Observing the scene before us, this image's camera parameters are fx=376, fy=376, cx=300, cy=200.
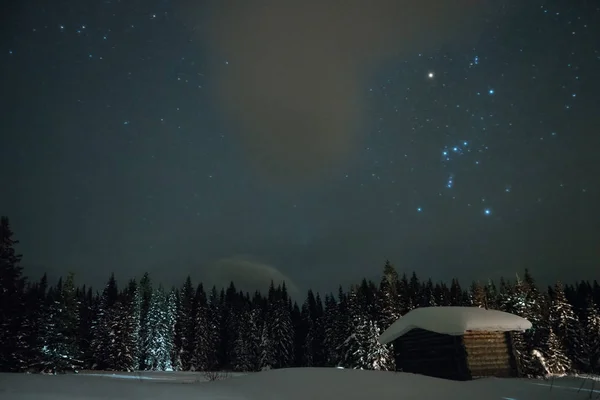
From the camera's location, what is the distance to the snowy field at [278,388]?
5.50m

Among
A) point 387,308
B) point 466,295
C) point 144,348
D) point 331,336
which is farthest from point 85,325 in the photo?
point 466,295

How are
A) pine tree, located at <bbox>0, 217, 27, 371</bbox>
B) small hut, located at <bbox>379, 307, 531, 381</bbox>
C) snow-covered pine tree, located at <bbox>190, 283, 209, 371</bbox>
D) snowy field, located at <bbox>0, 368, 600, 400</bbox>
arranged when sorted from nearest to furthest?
snowy field, located at <bbox>0, 368, 600, 400</bbox> < small hut, located at <bbox>379, 307, 531, 381</bbox> < pine tree, located at <bbox>0, 217, 27, 371</bbox> < snow-covered pine tree, located at <bbox>190, 283, 209, 371</bbox>

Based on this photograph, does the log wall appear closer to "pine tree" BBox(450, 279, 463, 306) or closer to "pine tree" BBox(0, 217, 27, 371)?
"pine tree" BBox(0, 217, 27, 371)

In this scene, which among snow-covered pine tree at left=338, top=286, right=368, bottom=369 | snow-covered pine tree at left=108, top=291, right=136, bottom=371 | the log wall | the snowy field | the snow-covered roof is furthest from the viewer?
snow-covered pine tree at left=108, top=291, right=136, bottom=371

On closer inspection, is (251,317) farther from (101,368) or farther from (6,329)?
(6,329)

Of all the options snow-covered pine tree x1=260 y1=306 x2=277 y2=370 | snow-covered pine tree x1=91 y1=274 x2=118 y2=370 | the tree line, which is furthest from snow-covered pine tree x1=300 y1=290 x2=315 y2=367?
snow-covered pine tree x1=91 y1=274 x2=118 y2=370

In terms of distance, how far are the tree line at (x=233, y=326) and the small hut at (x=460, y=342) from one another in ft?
45.3

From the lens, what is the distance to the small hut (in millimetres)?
17517

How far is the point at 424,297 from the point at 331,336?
53.7 feet

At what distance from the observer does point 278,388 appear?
774cm

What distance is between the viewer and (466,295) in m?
68.1

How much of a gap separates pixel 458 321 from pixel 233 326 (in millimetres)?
55200

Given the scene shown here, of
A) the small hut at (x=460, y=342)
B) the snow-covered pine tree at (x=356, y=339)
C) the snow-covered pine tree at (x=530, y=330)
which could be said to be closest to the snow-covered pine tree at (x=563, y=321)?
the snow-covered pine tree at (x=530, y=330)

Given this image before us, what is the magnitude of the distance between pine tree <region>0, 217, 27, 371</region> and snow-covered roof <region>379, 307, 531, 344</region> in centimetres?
2390
